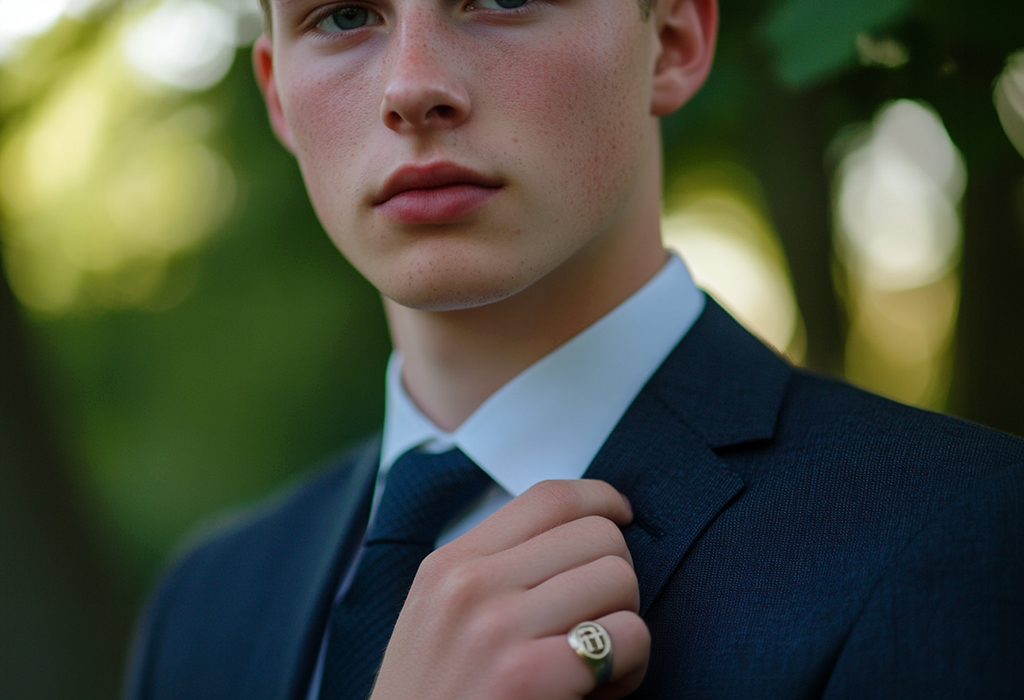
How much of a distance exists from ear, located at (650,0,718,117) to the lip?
23.9 inches

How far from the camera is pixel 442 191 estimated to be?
1728 mm

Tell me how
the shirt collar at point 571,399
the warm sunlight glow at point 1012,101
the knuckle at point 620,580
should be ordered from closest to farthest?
the knuckle at point 620,580 → the shirt collar at point 571,399 → the warm sunlight glow at point 1012,101

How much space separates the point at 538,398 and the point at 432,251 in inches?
18.6

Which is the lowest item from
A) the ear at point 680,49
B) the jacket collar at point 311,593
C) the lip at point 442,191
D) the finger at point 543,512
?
the jacket collar at point 311,593

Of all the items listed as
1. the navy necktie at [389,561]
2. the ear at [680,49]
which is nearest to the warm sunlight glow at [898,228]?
the ear at [680,49]

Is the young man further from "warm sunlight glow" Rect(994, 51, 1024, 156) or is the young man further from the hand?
"warm sunlight glow" Rect(994, 51, 1024, 156)

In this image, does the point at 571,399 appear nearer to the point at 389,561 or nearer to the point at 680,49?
the point at 389,561

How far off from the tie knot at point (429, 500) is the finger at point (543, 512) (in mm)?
331

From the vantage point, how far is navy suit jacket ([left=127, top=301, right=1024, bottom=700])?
1.39 metres

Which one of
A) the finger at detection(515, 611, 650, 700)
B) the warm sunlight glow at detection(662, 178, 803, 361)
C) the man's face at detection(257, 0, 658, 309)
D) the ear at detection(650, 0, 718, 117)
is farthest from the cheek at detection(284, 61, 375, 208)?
the warm sunlight glow at detection(662, 178, 803, 361)

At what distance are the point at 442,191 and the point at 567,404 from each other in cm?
60

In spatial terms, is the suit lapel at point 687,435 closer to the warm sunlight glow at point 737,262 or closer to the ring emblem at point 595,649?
the ring emblem at point 595,649

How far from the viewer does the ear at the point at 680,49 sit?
211 centimetres

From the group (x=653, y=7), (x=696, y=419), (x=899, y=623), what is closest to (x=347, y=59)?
(x=653, y=7)
